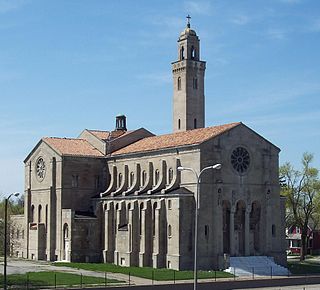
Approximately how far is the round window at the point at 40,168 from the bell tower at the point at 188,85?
18.2 meters

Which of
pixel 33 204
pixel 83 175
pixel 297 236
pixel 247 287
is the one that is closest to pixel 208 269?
pixel 247 287

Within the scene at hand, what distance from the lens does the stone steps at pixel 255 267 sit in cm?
7185

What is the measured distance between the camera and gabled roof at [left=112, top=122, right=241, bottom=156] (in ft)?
251

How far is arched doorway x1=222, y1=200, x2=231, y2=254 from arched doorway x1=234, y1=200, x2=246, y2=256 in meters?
0.80

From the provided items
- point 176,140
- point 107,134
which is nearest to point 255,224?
point 176,140

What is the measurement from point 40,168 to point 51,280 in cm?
3408

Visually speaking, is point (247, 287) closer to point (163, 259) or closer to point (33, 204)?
point (163, 259)

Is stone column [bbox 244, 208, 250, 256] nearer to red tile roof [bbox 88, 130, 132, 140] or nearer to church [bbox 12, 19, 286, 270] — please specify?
church [bbox 12, 19, 286, 270]

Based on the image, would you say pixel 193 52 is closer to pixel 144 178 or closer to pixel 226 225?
pixel 144 178

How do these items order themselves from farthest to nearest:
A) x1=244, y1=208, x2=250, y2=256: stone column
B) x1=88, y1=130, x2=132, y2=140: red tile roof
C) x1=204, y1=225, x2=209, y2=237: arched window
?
x1=88, y1=130, x2=132, y2=140: red tile roof, x1=244, y1=208, x2=250, y2=256: stone column, x1=204, y1=225, x2=209, y2=237: arched window

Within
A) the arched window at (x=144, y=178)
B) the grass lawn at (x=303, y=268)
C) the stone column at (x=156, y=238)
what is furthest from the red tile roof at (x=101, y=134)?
the grass lawn at (x=303, y=268)

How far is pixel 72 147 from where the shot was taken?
92438 millimetres

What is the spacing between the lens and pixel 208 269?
7350cm

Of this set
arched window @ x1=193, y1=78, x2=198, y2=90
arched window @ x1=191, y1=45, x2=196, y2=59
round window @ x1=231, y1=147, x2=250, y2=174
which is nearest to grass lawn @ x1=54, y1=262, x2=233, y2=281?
round window @ x1=231, y1=147, x2=250, y2=174
